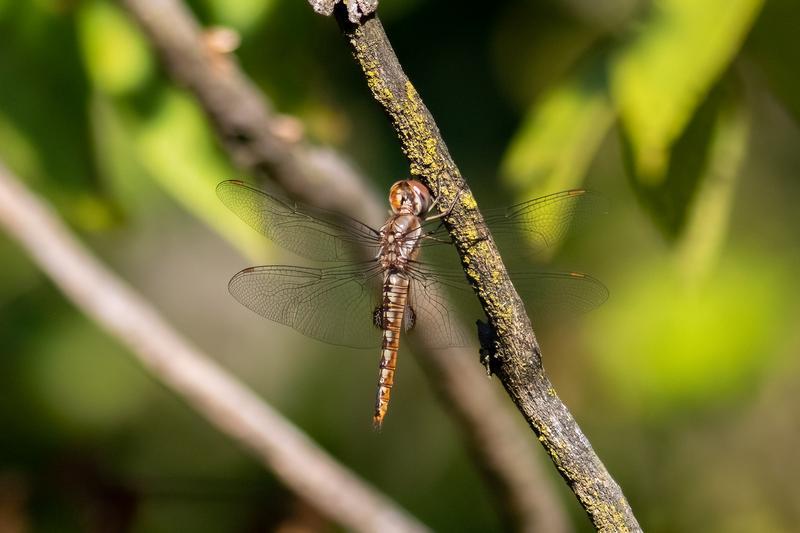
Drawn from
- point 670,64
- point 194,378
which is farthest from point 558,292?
point 194,378

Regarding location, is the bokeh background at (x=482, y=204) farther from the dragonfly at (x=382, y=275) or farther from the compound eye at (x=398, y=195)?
the compound eye at (x=398, y=195)

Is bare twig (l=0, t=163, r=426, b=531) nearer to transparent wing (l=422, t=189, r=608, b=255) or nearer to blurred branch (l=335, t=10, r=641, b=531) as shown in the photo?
transparent wing (l=422, t=189, r=608, b=255)

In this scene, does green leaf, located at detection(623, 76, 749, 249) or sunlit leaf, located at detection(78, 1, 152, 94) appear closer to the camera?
green leaf, located at detection(623, 76, 749, 249)

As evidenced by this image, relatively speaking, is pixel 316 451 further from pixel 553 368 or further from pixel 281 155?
pixel 553 368

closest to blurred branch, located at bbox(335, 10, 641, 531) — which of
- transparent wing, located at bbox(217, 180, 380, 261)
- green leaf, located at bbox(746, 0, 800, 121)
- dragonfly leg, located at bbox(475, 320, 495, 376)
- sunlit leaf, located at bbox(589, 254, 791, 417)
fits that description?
dragonfly leg, located at bbox(475, 320, 495, 376)

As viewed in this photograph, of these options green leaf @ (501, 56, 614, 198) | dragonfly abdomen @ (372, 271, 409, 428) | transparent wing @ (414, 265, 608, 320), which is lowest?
dragonfly abdomen @ (372, 271, 409, 428)

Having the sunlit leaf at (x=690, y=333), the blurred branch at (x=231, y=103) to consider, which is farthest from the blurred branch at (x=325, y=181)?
the sunlit leaf at (x=690, y=333)
